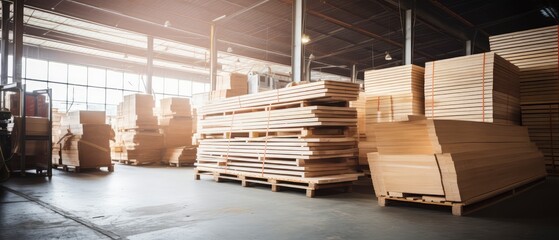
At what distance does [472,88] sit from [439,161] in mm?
A: 4136

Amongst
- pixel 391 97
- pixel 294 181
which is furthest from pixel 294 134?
pixel 391 97

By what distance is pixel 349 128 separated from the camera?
23.7 feet

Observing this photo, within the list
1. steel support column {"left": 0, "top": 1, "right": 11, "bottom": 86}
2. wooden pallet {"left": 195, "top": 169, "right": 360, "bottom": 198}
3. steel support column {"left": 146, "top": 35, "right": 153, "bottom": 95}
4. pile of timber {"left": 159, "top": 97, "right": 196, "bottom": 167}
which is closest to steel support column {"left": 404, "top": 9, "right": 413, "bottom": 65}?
wooden pallet {"left": 195, "top": 169, "right": 360, "bottom": 198}

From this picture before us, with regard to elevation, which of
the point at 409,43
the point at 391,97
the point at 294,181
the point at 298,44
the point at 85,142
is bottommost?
the point at 294,181

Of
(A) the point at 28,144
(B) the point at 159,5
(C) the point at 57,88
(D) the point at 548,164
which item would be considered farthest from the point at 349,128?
(C) the point at 57,88

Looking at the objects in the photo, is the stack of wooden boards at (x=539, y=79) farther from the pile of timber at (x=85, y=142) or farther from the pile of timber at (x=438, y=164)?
the pile of timber at (x=85, y=142)

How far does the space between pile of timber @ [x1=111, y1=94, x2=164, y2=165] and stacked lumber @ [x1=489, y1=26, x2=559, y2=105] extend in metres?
11.9

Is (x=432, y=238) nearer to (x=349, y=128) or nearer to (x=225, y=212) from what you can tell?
(x=225, y=212)

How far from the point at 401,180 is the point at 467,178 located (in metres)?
0.86

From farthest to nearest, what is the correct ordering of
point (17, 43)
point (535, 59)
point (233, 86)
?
point (17, 43) → point (233, 86) → point (535, 59)

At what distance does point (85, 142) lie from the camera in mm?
11109

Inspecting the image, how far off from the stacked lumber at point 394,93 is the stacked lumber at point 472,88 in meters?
0.53

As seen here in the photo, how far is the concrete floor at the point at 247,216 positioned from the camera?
3809 millimetres

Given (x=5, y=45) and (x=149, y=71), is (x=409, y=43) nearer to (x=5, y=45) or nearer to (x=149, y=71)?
(x=149, y=71)
